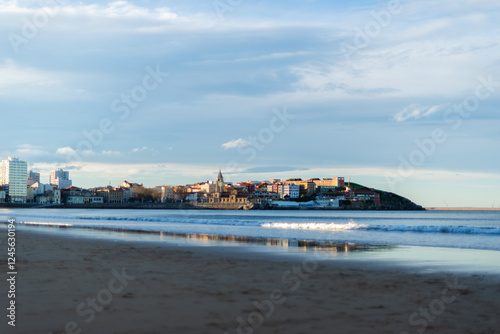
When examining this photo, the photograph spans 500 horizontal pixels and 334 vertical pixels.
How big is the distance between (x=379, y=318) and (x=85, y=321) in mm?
3873

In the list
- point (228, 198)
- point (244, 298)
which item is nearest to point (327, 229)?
point (244, 298)

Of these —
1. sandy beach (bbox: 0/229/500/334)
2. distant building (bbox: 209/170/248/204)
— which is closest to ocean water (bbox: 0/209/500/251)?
sandy beach (bbox: 0/229/500/334)

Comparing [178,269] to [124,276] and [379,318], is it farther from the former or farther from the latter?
[379,318]

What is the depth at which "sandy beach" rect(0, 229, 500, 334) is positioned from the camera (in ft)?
20.3

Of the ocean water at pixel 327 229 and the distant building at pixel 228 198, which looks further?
the distant building at pixel 228 198

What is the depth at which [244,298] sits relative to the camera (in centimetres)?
789

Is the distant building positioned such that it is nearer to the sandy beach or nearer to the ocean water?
the ocean water

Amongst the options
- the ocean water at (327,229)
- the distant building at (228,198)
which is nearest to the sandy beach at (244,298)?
the ocean water at (327,229)

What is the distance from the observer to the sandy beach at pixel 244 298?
244 inches

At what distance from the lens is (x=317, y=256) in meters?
14.8

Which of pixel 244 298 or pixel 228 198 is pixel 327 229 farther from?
pixel 228 198

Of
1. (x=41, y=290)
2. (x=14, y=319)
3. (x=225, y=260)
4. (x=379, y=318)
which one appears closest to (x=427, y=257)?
(x=225, y=260)

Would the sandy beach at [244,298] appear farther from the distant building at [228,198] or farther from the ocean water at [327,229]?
the distant building at [228,198]

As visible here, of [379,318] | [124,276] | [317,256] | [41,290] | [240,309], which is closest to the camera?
[379,318]
